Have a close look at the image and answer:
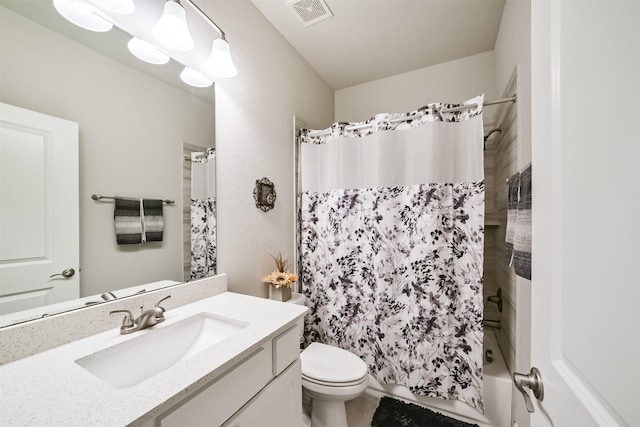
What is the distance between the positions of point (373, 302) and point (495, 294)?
105 cm

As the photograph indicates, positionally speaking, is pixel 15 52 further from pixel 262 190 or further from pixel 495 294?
pixel 495 294

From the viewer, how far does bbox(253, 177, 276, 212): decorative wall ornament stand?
160 centimetres

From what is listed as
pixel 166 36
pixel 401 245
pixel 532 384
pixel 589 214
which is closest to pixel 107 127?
pixel 166 36

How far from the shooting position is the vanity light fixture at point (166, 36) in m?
0.87

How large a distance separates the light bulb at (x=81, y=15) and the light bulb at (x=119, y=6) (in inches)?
1.8

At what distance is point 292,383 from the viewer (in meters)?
1.00

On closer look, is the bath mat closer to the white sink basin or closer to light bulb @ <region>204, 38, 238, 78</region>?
the white sink basin

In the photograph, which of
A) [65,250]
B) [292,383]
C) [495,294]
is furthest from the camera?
[495,294]

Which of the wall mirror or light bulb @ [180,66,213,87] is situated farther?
light bulb @ [180,66,213,87]

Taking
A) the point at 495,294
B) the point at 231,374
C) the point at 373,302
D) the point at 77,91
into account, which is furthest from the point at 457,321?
the point at 77,91

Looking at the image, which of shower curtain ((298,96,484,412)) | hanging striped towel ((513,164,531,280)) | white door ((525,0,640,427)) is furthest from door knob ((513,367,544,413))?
shower curtain ((298,96,484,412))

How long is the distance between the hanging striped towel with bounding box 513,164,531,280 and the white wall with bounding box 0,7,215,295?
1376mm

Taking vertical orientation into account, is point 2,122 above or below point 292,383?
above

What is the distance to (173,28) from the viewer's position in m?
1.02
